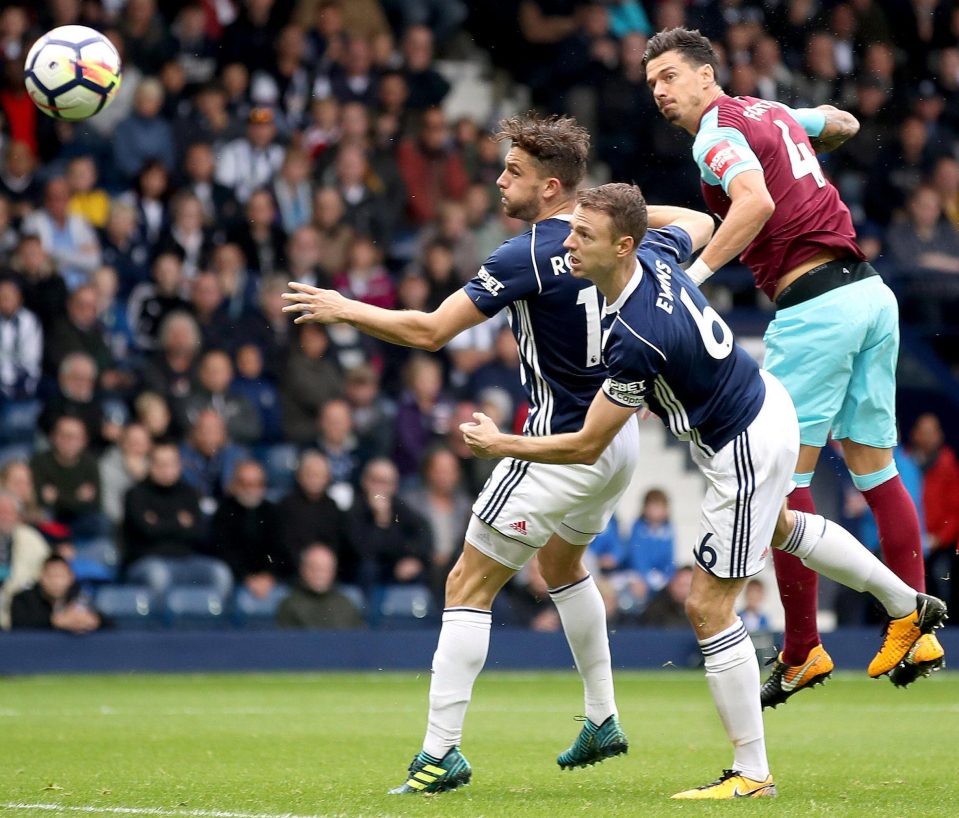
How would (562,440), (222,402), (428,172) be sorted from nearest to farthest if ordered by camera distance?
1. (562,440)
2. (222,402)
3. (428,172)

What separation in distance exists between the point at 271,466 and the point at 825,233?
7.48 metres

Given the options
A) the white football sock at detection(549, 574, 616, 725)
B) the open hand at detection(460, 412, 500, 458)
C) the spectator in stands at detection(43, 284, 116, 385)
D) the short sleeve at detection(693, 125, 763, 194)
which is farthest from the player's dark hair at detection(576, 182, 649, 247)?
the spectator in stands at detection(43, 284, 116, 385)

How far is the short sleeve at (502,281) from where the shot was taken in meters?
6.59

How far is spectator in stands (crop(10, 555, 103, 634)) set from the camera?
1264 centimetres

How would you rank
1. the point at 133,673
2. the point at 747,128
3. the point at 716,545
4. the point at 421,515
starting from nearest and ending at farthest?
the point at 716,545
the point at 747,128
the point at 133,673
the point at 421,515

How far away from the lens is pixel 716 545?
6312 mm

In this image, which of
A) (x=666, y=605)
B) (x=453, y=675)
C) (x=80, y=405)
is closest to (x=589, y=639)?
(x=453, y=675)

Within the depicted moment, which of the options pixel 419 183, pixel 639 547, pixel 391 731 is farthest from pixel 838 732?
pixel 419 183

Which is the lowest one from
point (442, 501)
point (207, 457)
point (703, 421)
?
point (442, 501)

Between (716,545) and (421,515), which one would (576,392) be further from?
(421,515)

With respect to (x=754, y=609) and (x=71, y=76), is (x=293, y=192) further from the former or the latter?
(x=71, y=76)

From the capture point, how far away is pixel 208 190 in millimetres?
15133

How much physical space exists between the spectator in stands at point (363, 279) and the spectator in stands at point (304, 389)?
85 cm

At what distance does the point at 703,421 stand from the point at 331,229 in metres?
9.42
